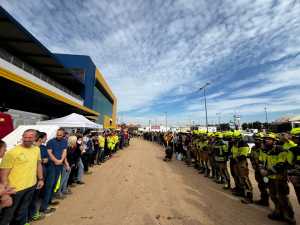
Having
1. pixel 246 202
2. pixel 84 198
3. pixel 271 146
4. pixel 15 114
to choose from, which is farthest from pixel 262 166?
pixel 15 114

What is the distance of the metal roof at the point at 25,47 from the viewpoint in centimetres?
1173

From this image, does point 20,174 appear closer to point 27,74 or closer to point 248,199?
point 248,199

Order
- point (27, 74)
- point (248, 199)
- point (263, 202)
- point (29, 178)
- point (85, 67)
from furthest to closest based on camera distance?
1. point (85, 67)
2. point (27, 74)
3. point (248, 199)
4. point (263, 202)
5. point (29, 178)

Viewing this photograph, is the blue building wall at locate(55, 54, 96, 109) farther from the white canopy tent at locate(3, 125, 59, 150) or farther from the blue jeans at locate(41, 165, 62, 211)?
the blue jeans at locate(41, 165, 62, 211)

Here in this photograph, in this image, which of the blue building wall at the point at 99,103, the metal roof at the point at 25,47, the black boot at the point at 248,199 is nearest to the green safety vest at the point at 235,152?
the black boot at the point at 248,199

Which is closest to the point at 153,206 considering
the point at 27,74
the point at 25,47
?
the point at 27,74

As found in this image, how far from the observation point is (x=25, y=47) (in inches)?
598

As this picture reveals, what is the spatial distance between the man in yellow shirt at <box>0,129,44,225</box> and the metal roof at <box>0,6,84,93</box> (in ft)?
39.2

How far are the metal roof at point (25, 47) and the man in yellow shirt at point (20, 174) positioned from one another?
1194 cm

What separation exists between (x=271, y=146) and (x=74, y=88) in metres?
29.9

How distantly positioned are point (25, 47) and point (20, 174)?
54.2 feet

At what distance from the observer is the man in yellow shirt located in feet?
8.74

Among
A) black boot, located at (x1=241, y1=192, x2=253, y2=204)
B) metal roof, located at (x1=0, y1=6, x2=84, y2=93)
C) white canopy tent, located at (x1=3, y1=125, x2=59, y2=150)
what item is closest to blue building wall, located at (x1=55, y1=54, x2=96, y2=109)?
metal roof, located at (x1=0, y1=6, x2=84, y2=93)

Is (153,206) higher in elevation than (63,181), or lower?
lower
